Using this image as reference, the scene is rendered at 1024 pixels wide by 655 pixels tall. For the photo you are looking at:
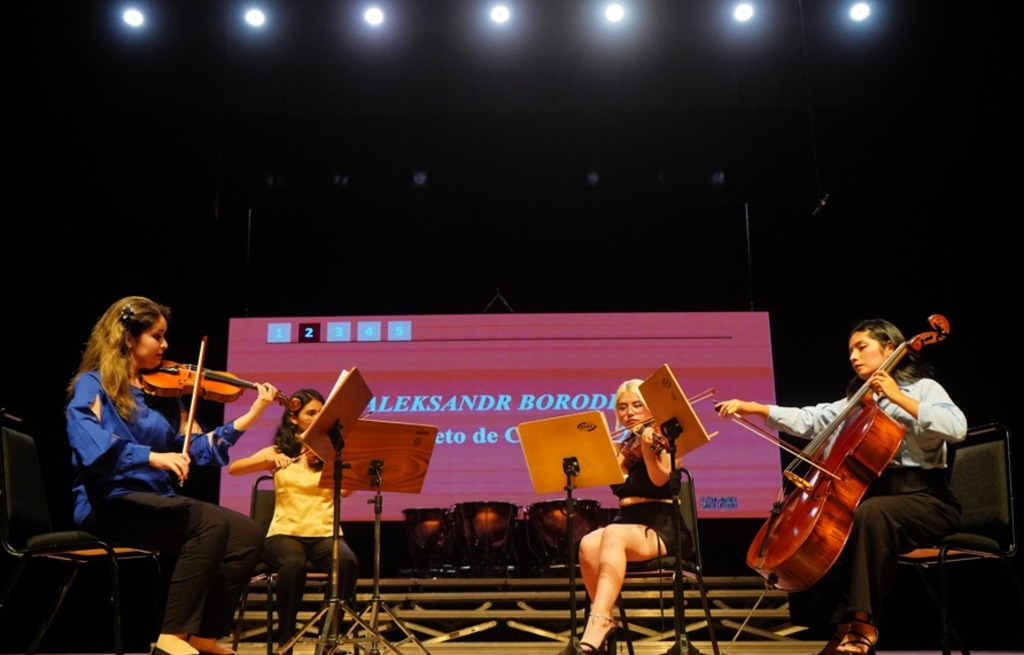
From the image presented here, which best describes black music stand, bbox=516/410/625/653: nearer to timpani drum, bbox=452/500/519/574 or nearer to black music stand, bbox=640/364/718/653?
black music stand, bbox=640/364/718/653

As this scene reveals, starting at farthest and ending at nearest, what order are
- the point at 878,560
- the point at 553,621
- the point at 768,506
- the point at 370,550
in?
the point at 370,550 < the point at 768,506 < the point at 553,621 < the point at 878,560

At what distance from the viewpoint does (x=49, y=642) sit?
5.65 m

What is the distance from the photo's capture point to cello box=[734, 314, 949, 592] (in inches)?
122

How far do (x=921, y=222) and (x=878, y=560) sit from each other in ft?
13.5

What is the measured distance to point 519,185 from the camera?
6.42 metres

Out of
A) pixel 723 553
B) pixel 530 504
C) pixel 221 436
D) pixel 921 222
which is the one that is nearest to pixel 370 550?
pixel 530 504

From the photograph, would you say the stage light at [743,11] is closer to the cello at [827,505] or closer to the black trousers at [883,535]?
the cello at [827,505]

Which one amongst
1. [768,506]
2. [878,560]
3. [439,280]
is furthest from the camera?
[439,280]

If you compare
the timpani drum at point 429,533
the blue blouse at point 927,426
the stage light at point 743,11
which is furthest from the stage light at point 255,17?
the blue blouse at point 927,426

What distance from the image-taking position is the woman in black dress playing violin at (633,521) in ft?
11.2

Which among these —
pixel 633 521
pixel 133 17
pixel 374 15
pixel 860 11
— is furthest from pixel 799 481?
pixel 133 17

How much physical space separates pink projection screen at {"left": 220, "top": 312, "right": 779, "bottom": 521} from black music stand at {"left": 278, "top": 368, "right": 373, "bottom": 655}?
2731 millimetres

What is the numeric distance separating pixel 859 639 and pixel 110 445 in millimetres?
2658

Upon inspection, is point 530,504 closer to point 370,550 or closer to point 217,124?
point 370,550
